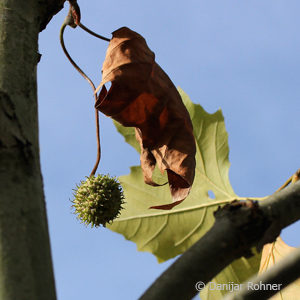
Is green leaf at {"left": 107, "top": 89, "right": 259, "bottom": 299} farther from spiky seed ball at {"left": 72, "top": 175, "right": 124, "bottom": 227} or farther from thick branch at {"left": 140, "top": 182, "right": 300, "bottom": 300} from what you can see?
thick branch at {"left": 140, "top": 182, "right": 300, "bottom": 300}

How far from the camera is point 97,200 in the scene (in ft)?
5.26

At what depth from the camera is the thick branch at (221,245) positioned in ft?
2.46

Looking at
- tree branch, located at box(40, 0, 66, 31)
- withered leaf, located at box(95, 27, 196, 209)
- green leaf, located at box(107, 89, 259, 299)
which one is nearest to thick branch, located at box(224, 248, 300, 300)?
withered leaf, located at box(95, 27, 196, 209)

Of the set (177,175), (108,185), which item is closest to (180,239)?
(108,185)

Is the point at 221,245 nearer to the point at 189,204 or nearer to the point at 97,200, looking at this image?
the point at 97,200

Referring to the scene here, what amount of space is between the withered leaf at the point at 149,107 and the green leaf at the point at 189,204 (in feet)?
1.75

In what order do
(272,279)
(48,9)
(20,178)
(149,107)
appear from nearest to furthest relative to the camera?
(272,279) < (20,178) < (48,9) < (149,107)

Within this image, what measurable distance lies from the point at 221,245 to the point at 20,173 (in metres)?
0.37

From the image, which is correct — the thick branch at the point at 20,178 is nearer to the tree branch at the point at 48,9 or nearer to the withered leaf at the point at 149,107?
the tree branch at the point at 48,9

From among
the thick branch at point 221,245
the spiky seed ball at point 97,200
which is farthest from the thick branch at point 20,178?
the spiky seed ball at point 97,200

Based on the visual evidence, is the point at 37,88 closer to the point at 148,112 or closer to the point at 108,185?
the point at 148,112

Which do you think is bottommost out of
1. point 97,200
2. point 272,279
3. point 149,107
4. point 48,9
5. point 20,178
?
point 272,279

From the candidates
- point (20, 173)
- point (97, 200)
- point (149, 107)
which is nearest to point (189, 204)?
point (97, 200)

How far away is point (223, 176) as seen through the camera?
1980 mm
